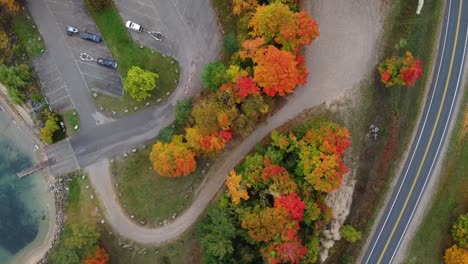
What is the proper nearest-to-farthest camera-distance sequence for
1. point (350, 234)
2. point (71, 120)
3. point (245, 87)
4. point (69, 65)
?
point (245, 87), point (350, 234), point (71, 120), point (69, 65)

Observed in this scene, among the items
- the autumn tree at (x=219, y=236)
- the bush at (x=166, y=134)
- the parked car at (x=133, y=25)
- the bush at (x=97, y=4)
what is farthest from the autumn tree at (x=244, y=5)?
the autumn tree at (x=219, y=236)

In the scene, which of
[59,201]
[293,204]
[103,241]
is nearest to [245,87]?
[293,204]

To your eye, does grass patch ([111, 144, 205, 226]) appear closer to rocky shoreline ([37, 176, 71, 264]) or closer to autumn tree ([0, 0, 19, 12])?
rocky shoreline ([37, 176, 71, 264])

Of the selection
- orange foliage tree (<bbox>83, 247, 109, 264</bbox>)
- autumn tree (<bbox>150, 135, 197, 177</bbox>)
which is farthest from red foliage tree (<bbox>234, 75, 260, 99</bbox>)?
orange foliage tree (<bbox>83, 247, 109, 264</bbox>)

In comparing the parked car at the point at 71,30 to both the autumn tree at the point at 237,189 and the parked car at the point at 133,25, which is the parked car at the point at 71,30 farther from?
the autumn tree at the point at 237,189

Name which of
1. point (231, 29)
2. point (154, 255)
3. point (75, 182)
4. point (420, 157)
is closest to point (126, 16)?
point (231, 29)

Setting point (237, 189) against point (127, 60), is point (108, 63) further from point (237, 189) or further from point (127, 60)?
point (237, 189)
